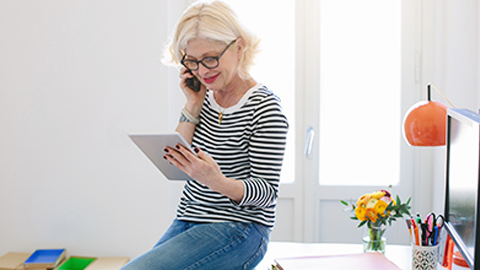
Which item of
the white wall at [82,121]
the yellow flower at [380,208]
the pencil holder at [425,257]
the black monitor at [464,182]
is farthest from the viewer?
the white wall at [82,121]

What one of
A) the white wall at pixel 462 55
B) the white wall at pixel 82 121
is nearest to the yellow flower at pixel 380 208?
the white wall at pixel 462 55

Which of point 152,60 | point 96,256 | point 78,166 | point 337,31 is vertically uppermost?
point 337,31

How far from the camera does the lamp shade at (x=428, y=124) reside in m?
1.35

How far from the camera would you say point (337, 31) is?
264cm

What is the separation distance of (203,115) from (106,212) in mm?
1315

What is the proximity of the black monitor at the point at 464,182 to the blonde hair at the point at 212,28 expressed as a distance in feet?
1.99

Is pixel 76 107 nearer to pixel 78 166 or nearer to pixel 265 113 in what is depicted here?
pixel 78 166

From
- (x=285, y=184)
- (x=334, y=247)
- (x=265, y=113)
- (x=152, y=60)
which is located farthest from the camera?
(x=285, y=184)

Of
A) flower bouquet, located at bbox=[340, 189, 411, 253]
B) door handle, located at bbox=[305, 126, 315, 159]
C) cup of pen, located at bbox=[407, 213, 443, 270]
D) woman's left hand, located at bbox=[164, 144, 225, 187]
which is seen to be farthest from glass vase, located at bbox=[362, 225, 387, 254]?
door handle, located at bbox=[305, 126, 315, 159]

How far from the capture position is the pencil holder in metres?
1.17

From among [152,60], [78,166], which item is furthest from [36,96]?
[152,60]

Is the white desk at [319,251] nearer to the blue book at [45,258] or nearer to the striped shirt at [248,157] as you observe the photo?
the striped shirt at [248,157]

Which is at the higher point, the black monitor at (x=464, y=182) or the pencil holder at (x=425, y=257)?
the black monitor at (x=464, y=182)

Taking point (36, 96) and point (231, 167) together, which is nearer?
point (231, 167)
